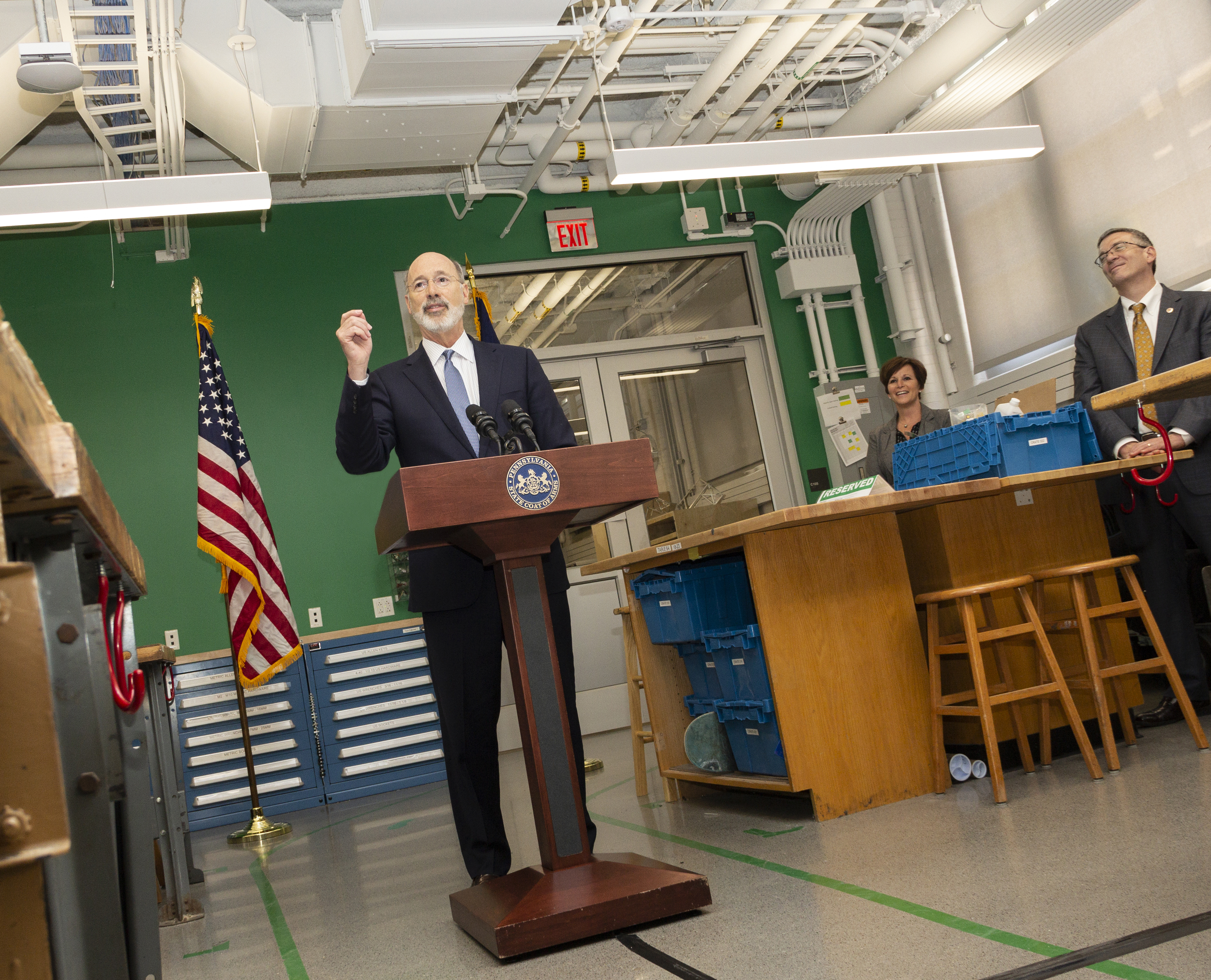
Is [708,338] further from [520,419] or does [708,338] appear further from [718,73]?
[520,419]

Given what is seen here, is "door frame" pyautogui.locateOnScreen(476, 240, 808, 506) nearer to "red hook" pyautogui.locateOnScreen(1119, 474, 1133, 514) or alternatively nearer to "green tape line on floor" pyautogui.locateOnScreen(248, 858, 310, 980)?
"red hook" pyautogui.locateOnScreen(1119, 474, 1133, 514)

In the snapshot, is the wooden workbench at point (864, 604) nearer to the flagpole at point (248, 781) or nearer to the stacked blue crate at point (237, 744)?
the flagpole at point (248, 781)

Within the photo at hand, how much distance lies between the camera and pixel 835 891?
2.15 metres

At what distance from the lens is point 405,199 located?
648cm

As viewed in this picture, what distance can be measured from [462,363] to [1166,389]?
1.66 metres

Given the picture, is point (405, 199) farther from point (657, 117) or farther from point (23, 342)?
point (23, 342)

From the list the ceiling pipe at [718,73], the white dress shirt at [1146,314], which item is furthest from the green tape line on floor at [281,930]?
the ceiling pipe at [718,73]

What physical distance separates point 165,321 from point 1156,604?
533 cm

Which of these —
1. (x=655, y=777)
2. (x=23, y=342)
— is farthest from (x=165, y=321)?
(x=655, y=777)

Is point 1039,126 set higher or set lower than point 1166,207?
higher

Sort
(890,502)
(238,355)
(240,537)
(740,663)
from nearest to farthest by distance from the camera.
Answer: (890,502), (740,663), (240,537), (238,355)

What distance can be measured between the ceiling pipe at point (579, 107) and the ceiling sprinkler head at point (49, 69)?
2.32 meters

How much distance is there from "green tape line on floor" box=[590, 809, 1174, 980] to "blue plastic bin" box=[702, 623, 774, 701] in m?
0.47

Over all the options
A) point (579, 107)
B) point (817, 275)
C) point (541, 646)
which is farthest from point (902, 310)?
point (541, 646)
